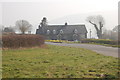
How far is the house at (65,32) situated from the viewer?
189ft

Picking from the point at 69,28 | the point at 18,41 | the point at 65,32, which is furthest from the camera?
the point at 69,28

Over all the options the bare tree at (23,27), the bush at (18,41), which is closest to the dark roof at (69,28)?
the bare tree at (23,27)

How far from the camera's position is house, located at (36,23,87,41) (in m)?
57.7

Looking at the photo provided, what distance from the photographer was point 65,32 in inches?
2317

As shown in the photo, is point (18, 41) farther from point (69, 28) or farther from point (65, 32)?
point (69, 28)

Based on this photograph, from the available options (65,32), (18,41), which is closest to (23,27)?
(65,32)

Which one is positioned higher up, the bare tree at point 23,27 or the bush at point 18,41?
the bare tree at point 23,27

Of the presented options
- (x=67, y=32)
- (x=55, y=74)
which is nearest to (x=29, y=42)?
→ (x=55, y=74)

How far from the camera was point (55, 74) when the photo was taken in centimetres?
690

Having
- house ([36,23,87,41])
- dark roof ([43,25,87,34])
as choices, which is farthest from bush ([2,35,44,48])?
dark roof ([43,25,87,34])

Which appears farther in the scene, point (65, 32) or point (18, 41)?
point (65, 32)

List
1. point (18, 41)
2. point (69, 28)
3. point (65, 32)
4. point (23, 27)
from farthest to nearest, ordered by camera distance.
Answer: point (69, 28)
point (65, 32)
point (23, 27)
point (18, 41)

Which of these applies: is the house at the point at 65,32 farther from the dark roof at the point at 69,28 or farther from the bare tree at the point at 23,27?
the bare tree at the point at 23,27

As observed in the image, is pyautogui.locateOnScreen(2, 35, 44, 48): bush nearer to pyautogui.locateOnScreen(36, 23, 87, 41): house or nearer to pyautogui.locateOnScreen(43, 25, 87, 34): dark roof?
pyautogui.locateOnScreen(36, 23, 87, 41): house
